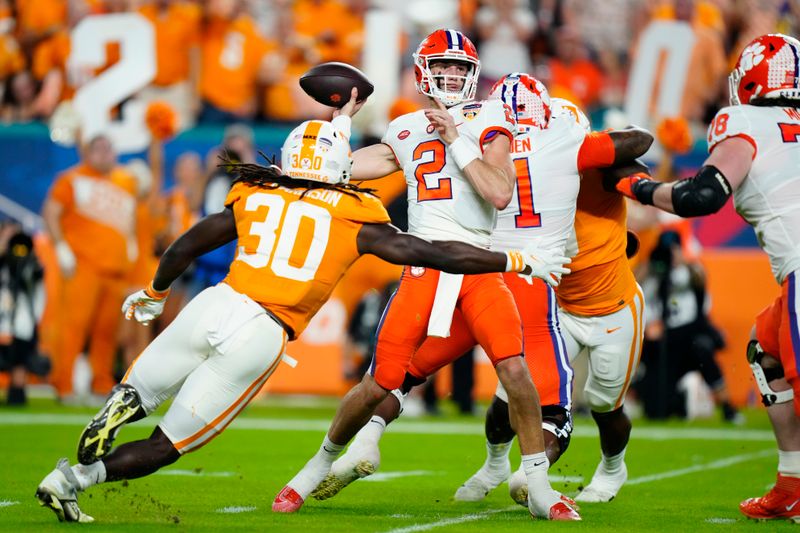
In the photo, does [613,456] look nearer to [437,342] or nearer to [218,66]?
[437,342]

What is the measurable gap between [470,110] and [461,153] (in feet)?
1.16

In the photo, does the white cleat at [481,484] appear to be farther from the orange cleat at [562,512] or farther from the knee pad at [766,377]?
the knee pad at [766,377]

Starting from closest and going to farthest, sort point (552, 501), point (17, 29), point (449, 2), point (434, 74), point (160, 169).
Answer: point (552, 501)
point (434, 74)
point (160, 169)
point (449, 2)
point (17, 29)

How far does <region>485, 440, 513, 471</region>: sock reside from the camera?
662 centimetres

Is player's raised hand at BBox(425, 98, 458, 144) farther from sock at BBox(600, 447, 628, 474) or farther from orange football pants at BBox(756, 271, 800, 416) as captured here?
sock at BBox(600, 447, 628, 474)

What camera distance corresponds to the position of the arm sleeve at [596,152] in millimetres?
6281

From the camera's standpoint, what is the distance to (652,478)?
25.5ft

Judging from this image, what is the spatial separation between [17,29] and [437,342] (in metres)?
11.2

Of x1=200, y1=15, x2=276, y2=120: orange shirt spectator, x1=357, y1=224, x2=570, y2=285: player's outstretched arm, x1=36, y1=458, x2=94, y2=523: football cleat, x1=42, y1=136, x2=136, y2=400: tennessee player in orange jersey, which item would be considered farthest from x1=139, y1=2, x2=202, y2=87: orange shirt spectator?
x1=36, y1=458, x2=94, y2=523: football cleat

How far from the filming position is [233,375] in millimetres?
5145

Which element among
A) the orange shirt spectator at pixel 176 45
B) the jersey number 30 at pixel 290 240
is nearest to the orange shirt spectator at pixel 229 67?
the orange shirt spectator at pixel 176 45

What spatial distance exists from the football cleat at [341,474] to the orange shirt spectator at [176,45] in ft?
30.9

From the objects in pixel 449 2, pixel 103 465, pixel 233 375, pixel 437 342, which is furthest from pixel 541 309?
pixel 449 2

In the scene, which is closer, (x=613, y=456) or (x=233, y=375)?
(x=233, y=375)
